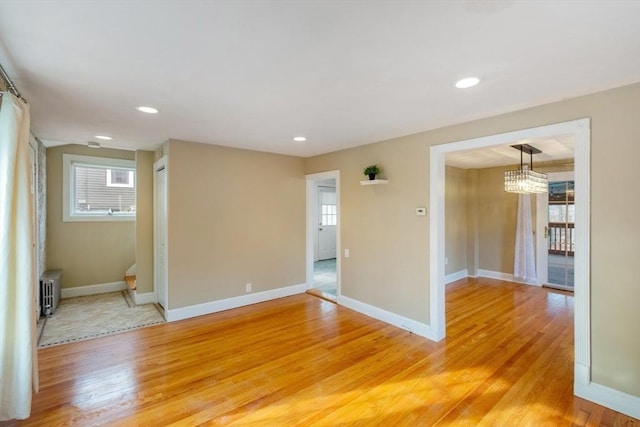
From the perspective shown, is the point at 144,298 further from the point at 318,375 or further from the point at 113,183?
the point at 318,375

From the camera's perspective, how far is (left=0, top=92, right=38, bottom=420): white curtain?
6.05ft

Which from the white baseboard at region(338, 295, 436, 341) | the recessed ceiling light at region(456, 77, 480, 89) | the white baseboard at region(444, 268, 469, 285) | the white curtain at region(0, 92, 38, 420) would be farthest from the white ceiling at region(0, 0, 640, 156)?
the white baseboard at region(444, 268, 469, 285)

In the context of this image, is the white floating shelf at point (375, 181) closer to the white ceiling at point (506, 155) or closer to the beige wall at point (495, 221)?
the white ceiling at point (506, 155)

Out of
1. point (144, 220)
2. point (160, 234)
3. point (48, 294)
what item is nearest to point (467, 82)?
point (160, 234)

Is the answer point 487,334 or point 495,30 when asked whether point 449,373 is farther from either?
point 495,30

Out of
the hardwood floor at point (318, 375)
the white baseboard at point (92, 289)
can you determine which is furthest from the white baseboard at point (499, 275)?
the white baseboard at point (92, 289)

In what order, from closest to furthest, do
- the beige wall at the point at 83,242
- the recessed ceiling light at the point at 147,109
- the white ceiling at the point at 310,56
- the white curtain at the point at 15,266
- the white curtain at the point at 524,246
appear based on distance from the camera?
the white ceiling at the point at 310,56 → the white curtain at the point at 15,266 → the recessed ceiling light at the point at 147,109 → the beige wall at the point at 83,242 → the white curtain at the point at 524,246

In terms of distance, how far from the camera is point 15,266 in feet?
6.25

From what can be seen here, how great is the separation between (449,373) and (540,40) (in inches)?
104

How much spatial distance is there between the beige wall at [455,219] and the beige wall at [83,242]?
6123 millimetres

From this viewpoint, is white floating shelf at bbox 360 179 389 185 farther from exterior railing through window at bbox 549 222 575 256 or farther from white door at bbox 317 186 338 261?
white door at bbox 317 186 338 261

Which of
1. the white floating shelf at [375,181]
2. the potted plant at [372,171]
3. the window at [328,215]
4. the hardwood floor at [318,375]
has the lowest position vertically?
the hardwood floor at [318,375]

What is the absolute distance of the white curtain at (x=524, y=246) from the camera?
5805 millimetres

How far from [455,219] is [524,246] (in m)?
1.33
